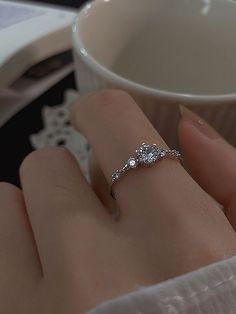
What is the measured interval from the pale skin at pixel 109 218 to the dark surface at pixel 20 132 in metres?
0.10

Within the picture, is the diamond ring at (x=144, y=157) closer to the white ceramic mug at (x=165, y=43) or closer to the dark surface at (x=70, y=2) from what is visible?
the white ceramic mug at (x=165, y=43)

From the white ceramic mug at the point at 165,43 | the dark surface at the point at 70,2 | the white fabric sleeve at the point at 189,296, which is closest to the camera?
the white fabric sleeve at the point at 189,296

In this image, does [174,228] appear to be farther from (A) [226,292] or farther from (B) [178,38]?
(B) [178,38]

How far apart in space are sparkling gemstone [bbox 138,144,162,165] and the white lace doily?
14 cm

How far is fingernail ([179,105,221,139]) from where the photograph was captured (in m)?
0.26

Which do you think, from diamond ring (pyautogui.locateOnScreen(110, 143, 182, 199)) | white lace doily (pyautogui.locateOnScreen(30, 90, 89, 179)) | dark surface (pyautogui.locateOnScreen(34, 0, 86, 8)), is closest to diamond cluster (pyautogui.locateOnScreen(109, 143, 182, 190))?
diamond ring (pyautogui.locateOnScreen(110, 143, 182, 199))

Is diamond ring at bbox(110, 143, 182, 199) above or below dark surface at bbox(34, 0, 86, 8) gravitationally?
above

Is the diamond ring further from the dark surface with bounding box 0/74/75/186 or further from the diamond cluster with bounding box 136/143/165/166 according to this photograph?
the dark surface with bounding box 0/74/75/186

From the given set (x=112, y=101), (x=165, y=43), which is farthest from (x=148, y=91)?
(x=165, y=43)

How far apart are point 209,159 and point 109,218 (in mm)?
65

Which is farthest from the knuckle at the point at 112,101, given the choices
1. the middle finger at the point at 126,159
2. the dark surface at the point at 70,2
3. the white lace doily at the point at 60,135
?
the dark surface at the point at 70,2

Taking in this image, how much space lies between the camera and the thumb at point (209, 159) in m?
0.26

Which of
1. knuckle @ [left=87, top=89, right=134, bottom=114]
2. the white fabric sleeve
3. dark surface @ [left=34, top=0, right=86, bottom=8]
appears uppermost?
knuckle @ [left=87, top=89, right=134, bottom=114]

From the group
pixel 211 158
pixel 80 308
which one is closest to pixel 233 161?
pixel 211 158
